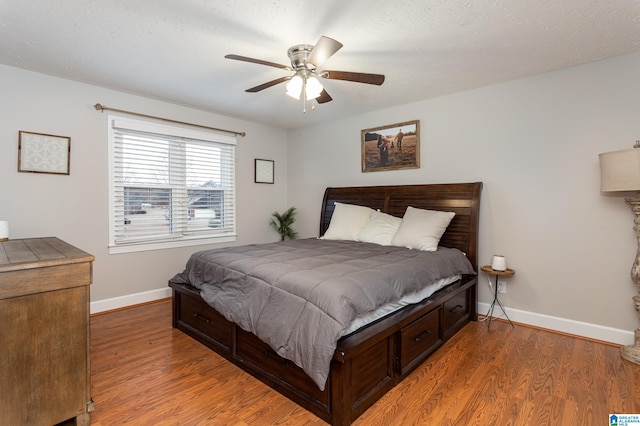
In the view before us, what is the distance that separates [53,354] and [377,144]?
3.64 metres

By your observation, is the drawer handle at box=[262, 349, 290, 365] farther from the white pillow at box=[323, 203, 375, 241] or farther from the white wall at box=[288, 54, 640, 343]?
the white wall at box=[288, 54, 640, 343]

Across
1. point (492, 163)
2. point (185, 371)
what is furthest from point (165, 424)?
point (492, 163)

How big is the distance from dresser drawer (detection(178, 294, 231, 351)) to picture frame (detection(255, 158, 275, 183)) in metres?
2.38

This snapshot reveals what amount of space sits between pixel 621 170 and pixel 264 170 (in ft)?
13.3

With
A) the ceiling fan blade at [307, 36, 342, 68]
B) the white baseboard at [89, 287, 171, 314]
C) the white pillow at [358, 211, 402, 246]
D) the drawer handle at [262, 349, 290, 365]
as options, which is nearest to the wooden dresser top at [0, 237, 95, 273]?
the drawer handle at [262, 349, 290, 365]

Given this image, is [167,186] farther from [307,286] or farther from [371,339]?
[371,339]

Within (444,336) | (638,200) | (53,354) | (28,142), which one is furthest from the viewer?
(28,142)

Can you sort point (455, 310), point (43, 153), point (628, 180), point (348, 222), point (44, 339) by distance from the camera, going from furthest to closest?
1. point (348, 222)
2. point (43, 153)
3. point (455, 310)
4. point (628, 180)
5. point (44, 339)

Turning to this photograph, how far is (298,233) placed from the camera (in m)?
5.13

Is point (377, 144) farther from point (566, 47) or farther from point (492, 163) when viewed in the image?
point (566, 47)

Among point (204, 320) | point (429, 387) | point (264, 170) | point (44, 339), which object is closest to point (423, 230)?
point (429, 387)

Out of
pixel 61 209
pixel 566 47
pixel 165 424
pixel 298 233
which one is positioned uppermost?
pixel 566 47

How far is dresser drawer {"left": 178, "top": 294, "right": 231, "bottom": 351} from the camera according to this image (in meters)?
2.39

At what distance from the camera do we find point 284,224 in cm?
503
